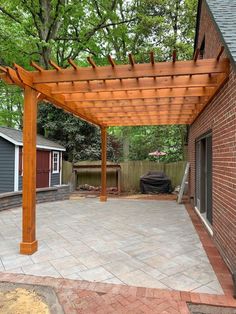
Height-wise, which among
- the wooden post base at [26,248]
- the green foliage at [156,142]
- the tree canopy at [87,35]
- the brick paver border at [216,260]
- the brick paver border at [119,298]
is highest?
the tree canopy at [87,35]

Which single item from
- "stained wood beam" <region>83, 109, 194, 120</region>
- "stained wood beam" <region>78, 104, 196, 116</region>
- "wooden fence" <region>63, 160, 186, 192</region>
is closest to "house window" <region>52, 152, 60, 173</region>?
"wooden fence" <region>63, 160, 186, 192</region>

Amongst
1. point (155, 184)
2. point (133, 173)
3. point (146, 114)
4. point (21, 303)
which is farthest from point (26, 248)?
point (133, 173)

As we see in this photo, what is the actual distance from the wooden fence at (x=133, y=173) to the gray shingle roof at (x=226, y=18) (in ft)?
27.0

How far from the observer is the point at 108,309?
2473mm

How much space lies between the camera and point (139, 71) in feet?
12.0

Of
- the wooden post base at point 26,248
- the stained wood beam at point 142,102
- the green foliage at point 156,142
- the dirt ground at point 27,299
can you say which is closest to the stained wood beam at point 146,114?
the stained wood beam at point 142,102

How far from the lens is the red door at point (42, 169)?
11422mm

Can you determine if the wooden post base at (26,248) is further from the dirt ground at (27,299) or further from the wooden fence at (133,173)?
the wooden fence at (133,173)

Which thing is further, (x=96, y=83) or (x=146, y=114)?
(x=146, y=114)

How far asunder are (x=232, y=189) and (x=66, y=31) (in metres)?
12.9

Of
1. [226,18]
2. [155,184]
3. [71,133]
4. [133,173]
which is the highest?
[226,18]

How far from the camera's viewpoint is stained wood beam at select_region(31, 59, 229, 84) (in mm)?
3471

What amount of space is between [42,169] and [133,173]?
435cm

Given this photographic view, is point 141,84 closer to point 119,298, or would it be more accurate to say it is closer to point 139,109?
point 139,109
